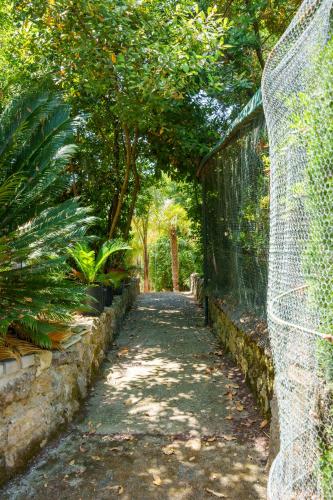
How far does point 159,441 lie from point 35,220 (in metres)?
1.97

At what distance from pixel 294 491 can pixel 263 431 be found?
129 cm

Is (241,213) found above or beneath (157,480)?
above

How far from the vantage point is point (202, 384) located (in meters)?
4.32

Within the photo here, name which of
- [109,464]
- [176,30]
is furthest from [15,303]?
[176,30]

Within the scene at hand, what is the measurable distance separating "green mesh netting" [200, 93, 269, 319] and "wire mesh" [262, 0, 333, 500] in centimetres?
138

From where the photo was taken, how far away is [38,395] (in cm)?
320

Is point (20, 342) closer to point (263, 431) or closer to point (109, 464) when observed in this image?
point (109, 464)

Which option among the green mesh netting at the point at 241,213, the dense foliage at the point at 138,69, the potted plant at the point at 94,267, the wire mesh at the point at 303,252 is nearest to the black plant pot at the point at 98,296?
the potted plant at the point at 94,267

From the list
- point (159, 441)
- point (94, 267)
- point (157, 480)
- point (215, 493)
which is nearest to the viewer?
point (215, 493)

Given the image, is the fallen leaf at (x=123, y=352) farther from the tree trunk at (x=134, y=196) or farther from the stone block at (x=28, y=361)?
the tree trunk at (x=134, y=196)

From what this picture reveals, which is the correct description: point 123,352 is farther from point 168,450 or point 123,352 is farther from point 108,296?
point 168,450

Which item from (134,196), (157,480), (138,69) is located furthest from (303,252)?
(134,196)

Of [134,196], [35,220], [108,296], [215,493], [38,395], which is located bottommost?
[215,493]

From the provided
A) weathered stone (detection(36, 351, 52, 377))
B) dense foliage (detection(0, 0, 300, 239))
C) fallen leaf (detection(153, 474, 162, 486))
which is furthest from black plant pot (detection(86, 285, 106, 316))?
fallen leaf (detection(153, 474, 162, 486))
